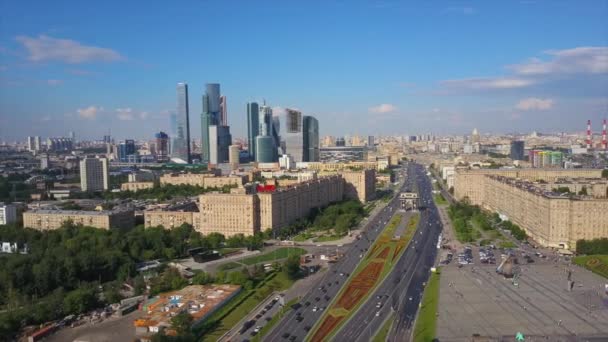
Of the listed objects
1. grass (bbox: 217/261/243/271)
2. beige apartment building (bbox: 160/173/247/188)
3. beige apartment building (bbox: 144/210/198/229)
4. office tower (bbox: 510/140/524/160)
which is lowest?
grass (bbox: 217/261/243/271)

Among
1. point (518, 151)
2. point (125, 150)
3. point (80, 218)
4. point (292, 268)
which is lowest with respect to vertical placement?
point (292, 268)

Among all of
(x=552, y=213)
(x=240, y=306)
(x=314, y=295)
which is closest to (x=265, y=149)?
(x=552, y=213)

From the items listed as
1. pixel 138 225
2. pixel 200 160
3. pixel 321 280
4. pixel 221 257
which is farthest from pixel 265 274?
pixel 200 160

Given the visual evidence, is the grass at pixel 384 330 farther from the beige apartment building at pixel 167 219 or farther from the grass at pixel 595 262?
the beige apartment building at pixel 167 219

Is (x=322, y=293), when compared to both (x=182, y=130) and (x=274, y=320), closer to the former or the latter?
(x=274, y=320)

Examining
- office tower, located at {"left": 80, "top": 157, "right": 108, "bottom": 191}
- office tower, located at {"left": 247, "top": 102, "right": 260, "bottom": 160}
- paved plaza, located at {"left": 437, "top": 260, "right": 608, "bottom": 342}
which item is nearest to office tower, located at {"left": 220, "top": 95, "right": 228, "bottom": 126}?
office tower, located at {"left": 247, "top": 102, "right": 260, "bottom": 160}

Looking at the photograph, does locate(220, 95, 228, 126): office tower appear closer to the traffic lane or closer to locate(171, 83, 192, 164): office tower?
locate(171, 83, 192, 164): office tower
